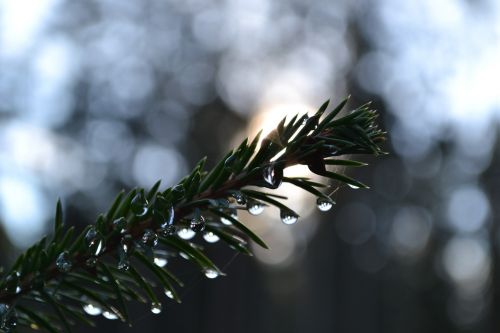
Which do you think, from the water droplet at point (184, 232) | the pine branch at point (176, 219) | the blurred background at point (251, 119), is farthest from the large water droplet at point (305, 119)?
the blurred background at point (251, 119)

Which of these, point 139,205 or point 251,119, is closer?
point 139,205

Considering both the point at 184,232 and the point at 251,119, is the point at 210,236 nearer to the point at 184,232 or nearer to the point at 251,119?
the point at 184,232

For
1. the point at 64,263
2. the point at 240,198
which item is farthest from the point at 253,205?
the point at 64,263

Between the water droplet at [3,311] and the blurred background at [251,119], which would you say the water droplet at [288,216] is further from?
the blurred background at [251,119]

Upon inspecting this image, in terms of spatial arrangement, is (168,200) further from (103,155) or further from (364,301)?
(364,301)

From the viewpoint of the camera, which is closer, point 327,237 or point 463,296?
point 463,296

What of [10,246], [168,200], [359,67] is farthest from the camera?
[359,67]

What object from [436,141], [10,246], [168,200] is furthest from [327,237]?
[168,200]
